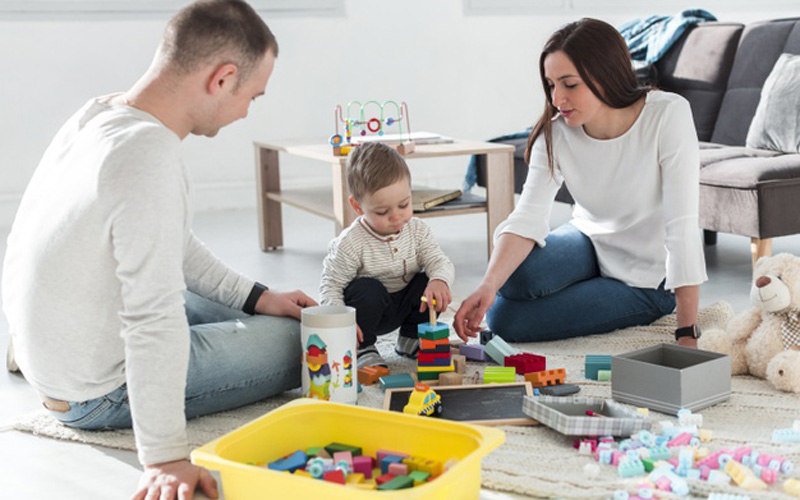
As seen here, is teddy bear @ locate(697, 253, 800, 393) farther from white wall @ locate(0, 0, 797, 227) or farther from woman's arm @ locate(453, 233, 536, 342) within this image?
white wall @ locate(0, 0, 797, 227)

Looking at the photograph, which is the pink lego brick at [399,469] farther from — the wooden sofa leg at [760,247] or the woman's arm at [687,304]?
the wooden sofa leg at [760,247]

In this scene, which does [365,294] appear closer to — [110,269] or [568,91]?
[568,91]

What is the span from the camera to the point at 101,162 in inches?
53.7

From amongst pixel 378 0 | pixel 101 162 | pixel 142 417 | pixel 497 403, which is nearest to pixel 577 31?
pixel 497 403

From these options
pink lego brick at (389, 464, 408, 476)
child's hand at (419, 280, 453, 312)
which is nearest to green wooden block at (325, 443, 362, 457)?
pink lego brick at (389, 464, 408, 476)

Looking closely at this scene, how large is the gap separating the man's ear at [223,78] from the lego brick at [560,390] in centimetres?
86

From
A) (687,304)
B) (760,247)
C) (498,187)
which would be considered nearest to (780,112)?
(760,247)

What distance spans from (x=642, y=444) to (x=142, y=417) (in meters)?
0.79

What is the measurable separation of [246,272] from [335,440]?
177 centimetres

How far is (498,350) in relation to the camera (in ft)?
6.90

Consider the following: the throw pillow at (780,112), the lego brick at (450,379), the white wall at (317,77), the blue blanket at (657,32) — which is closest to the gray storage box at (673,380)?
the lego brick at (450,379)

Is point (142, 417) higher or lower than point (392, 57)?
lower

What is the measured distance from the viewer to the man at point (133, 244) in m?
1.35

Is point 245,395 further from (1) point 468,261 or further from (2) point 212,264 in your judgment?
(1) point 468,261
